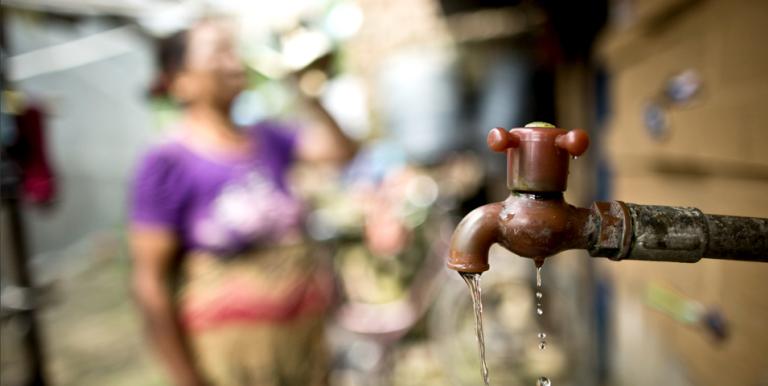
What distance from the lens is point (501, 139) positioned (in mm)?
757

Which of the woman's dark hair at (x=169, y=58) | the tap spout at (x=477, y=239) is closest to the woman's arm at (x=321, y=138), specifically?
the woman's dark hair at (x=169, y=58)

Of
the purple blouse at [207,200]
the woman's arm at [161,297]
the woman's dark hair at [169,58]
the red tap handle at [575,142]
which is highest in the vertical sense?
the woman's dark hair at [169,58]

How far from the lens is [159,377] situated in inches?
178

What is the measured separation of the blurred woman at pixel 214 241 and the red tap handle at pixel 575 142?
4.53 ft

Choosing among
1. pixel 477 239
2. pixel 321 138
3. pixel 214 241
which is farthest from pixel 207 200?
pixel 477 239

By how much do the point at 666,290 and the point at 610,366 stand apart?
5.80 ft

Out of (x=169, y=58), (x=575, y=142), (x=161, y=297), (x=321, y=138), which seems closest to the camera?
(x=575, y=142)

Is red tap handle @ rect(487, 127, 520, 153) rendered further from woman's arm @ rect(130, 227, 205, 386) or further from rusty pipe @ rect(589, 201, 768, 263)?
woman's arm @ rect(130, 227, 205, 386)

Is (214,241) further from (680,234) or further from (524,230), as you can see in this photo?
(680,234)

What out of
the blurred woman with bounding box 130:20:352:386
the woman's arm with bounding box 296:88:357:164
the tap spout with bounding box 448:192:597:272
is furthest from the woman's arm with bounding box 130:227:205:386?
the tap spout with bounding box 448:192:597:272

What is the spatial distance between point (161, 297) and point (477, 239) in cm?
142

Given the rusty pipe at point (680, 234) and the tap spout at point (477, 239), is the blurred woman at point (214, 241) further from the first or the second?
the rusty pipe at point (680, 234)

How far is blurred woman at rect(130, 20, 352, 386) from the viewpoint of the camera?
184 cm

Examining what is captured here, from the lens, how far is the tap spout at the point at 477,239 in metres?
0.80
